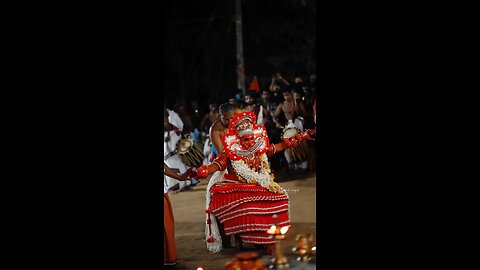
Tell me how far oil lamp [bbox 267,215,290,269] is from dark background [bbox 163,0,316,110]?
1348 millimetres

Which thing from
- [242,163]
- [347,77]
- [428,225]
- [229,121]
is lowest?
[428,225]

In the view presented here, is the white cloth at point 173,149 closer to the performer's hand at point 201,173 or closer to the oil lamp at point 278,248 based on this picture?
the performer's hand at point 201,173

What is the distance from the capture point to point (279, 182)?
171 inches

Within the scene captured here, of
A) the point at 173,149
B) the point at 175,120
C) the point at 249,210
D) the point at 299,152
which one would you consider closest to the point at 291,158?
the point at 299,152

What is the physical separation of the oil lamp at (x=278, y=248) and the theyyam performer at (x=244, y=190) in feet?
0.10

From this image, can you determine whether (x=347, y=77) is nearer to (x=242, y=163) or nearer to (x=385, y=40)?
(x=385, y=40)

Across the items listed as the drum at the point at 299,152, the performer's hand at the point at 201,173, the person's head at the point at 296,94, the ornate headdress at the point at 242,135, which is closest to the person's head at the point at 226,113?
the ornate headdress at the point at 242,135

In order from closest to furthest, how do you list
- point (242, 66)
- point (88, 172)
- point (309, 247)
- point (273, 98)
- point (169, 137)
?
point (88, 172), point (309, 247), point (273, 98), point (242, 66), point (169, 137)

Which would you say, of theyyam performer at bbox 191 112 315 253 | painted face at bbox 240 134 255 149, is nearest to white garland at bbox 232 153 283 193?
theyyam performer at bbox 191 112 315 253

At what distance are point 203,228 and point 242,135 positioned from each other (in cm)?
75

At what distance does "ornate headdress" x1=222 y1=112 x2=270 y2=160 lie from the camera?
3.95 metres

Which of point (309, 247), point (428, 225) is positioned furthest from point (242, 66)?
point (428, 225)

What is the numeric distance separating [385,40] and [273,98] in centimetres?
191

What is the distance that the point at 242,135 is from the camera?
13.0 ft
